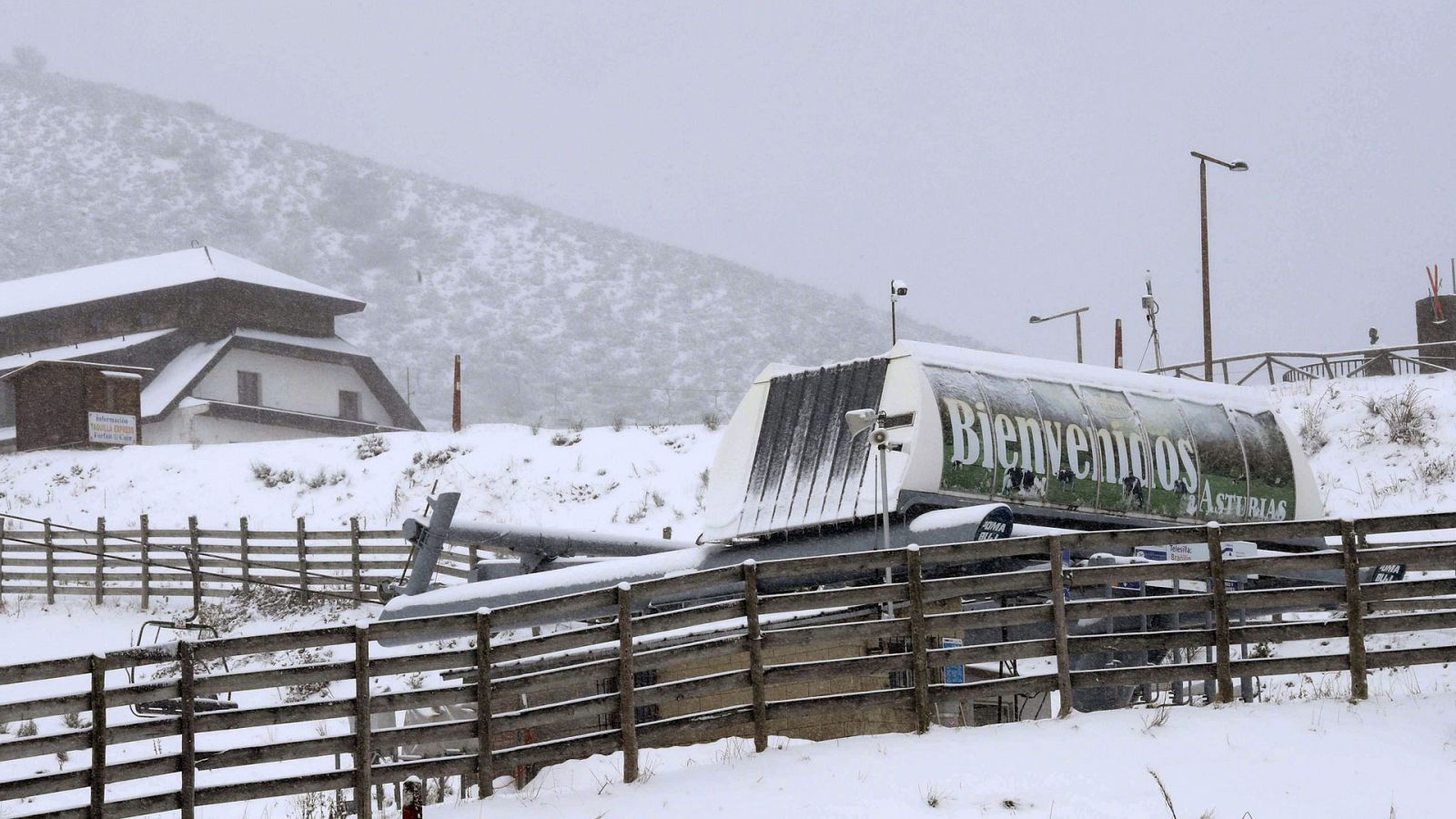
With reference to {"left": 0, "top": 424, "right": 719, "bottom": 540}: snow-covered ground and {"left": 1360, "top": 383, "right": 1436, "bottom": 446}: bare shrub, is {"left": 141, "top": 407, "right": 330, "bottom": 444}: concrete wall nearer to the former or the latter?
{"left": 0, "top": 424, "right": 719, "bottom": 540}: snow-covered ground

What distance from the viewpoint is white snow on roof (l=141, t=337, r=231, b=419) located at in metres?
46.2

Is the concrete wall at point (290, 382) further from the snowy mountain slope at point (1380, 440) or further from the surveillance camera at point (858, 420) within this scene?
the surveillance camera at point (858, 420)

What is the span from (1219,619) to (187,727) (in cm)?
774

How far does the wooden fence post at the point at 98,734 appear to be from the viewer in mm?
10305

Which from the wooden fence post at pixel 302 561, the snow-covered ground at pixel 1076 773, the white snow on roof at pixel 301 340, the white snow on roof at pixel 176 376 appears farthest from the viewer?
the white snow on roof at pixel 301 340

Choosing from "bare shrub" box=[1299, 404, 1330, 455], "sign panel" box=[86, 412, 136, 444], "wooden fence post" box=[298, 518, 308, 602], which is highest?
"sign panel" box=[86, 412, 136, 444]

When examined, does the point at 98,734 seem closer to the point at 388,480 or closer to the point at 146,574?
the point at 146,574

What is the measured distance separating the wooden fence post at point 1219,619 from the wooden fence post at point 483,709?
5.55 metres

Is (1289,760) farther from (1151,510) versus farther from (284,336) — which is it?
(284,336)

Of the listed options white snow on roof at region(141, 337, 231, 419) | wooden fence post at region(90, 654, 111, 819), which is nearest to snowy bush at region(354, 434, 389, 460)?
white snow on roof at region(141, 337, 231, 419)

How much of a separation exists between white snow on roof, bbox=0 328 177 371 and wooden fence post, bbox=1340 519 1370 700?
4687cm

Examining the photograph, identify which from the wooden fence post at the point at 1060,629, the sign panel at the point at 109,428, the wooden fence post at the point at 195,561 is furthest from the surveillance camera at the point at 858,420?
the sign panel at the point at 109,428

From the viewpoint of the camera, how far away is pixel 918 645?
36.7ft

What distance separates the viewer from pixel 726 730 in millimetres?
11047
